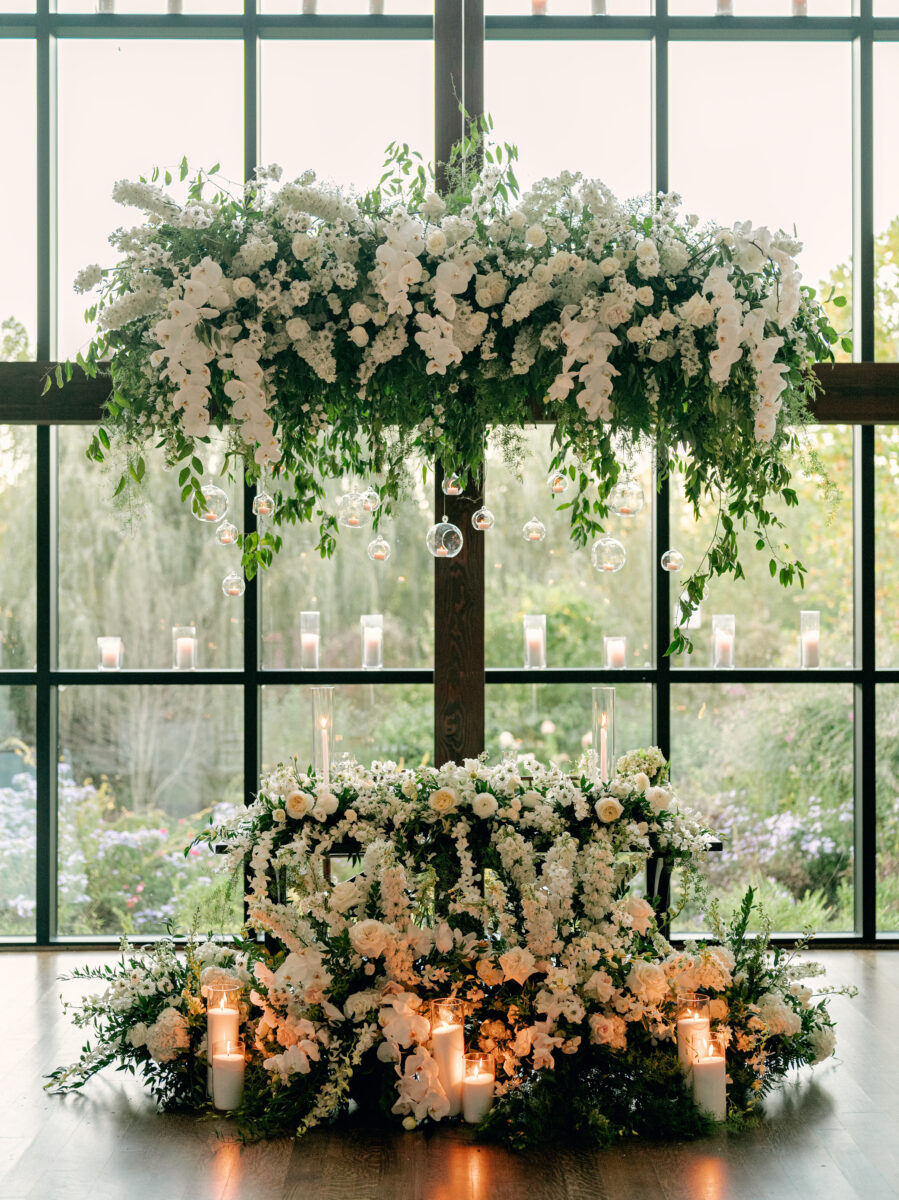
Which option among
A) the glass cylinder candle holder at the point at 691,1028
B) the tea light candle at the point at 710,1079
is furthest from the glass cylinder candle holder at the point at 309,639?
the tea light candle at the point at 710,1079

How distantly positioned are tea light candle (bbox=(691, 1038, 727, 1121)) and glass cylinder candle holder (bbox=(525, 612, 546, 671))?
229cm

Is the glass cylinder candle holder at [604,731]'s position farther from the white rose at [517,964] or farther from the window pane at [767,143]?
the window pane at [767,143]

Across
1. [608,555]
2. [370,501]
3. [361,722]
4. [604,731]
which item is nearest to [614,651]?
[604,731]

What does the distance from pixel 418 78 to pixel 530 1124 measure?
464cm

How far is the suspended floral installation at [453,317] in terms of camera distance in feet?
11.0

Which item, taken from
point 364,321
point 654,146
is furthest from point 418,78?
point 364,321

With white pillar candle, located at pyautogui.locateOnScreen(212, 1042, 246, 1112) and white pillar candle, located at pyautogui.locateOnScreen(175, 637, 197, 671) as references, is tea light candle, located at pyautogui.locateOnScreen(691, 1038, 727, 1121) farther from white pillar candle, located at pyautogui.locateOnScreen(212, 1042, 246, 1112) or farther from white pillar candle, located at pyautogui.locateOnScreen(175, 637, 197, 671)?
white pillar candle, located at pyautogui.locateOnScreen(175, 637, 197, 671)

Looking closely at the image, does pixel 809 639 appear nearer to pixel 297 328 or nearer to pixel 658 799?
pixel 658 799

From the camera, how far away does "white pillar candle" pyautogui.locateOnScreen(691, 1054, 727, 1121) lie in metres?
3.41

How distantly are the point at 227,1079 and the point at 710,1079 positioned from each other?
1.44m

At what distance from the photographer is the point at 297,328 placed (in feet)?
11.0

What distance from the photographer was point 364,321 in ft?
11.2

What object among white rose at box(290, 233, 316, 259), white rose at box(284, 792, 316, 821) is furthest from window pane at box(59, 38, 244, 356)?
white rose at box(284, 792, 316, 821)

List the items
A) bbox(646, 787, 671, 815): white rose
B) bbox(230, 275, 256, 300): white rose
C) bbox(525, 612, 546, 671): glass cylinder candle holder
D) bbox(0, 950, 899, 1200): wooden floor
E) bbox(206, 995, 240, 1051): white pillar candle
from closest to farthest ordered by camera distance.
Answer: bbox(0, 950, 899, 1200): wooden floor, bbox(230, 275, 256, 300): white rose, bbox(206, 995, 240, 1051): white pillar candle, bbox(646, 787, 671, 815): white rose, bbox(525, 612, 546, 671): glass cylinder candle holder
